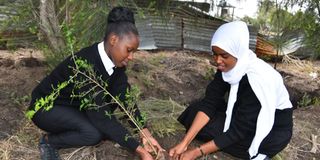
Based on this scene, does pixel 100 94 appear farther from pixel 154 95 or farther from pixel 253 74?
pixel 154 95

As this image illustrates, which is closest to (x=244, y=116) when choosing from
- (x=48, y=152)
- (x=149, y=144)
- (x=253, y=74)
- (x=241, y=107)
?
(x=241, y=107)

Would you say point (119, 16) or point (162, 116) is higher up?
point (119, 16)

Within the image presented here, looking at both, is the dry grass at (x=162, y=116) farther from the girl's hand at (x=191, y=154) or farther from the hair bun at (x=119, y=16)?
the hair bun at (x=119, y=16)

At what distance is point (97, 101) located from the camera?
88.3 inches

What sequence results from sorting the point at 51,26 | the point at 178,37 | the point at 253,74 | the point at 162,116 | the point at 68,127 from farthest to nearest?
the point at 178,37, the point at 51,26, the point at 162,116, the point at 68,127, the point at 253,74

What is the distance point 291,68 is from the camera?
20.2 feet

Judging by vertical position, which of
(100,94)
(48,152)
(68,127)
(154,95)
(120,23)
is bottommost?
(154,95)

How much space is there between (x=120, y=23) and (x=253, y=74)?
30.7 inches

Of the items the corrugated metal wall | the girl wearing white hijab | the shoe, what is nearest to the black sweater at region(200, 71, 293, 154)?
the girl wearing white hijab

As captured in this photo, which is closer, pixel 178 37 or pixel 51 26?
pixel 51 26

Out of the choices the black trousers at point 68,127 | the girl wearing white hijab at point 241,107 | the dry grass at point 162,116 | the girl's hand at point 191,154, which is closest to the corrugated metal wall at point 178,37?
the dry grass at point 162,116

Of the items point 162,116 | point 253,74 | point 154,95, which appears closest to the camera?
point 253,74

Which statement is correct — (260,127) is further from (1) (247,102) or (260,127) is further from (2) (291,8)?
(2) (291,8)

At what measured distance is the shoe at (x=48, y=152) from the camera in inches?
95.5
